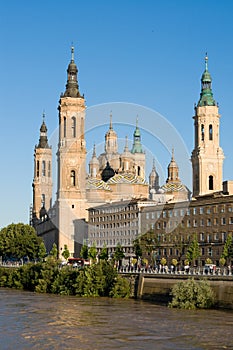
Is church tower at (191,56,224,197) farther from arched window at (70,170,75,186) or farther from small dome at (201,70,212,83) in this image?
arched window at (70,170,75,186)

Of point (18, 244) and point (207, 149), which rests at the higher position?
point (207, 149)

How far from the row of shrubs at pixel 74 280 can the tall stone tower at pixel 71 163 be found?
58931 millimetres

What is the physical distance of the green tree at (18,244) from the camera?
5901 inches

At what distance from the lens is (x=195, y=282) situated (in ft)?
226

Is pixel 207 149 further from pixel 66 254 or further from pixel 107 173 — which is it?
pixel 107 173

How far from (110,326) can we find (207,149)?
98.6 m

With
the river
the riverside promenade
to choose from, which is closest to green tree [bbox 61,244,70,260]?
the riverside promenade

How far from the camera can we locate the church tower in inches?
5940

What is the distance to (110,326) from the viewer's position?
187 ft

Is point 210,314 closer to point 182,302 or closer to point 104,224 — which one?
point 182,302

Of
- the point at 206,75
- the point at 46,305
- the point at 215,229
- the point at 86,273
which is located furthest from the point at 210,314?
the point at 206,75

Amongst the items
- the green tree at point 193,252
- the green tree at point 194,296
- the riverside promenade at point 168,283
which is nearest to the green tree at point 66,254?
the green tree at point 193,252

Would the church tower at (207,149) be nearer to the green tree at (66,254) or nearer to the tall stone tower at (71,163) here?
the tall stone tower at (71,163)

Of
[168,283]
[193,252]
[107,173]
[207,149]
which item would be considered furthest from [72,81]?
[168,283]
